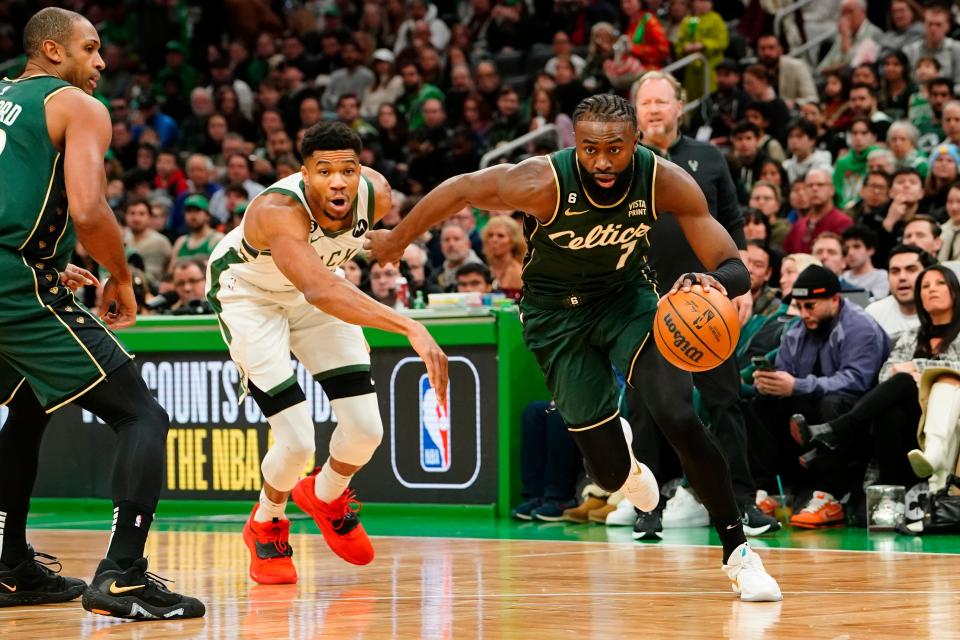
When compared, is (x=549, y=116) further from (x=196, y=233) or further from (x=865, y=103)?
(x=196, y=233)

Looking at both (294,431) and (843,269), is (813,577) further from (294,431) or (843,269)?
(843,269)

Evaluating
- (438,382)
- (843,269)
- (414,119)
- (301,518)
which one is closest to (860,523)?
(843,269)

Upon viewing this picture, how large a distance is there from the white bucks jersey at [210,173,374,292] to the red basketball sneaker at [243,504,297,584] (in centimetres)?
107

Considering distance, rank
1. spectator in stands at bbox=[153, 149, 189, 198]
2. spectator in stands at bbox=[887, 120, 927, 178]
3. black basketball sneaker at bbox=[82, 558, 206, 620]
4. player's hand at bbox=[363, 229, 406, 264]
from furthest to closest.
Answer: spectator in stands at bbox=[153, 149, 189, 198]
spectator in stands at bbox=[887, 120, 927, 178]
player's hand at bbox=[363, 229, 406, 264]
black basketball sneaker at bbox=[82, 558, 206, 620]

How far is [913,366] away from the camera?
8.58 m

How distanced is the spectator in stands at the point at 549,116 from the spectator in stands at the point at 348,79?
353cm

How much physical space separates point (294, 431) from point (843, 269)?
540cm

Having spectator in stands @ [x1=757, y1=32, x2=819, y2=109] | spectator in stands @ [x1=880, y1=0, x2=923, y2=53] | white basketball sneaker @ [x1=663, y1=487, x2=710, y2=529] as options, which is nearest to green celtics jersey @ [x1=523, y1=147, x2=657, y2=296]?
white basketball sneaker @ [x1=663, y1=487, x2=710, y2=529]

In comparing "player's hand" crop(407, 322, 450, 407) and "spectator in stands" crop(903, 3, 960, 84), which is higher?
"spectator in stands" crop(903, 3, 960, 84)

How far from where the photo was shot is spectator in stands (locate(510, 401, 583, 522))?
31.7 ft

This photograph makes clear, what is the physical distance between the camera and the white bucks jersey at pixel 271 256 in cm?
630

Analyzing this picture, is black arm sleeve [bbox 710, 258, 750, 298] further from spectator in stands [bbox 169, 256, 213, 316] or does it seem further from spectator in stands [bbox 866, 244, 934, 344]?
spectator in stands [bbox 169, 256, 213, 316]

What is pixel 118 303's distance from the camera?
567cm

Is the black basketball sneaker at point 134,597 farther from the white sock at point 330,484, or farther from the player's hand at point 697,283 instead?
the player's hand at point 697,283
